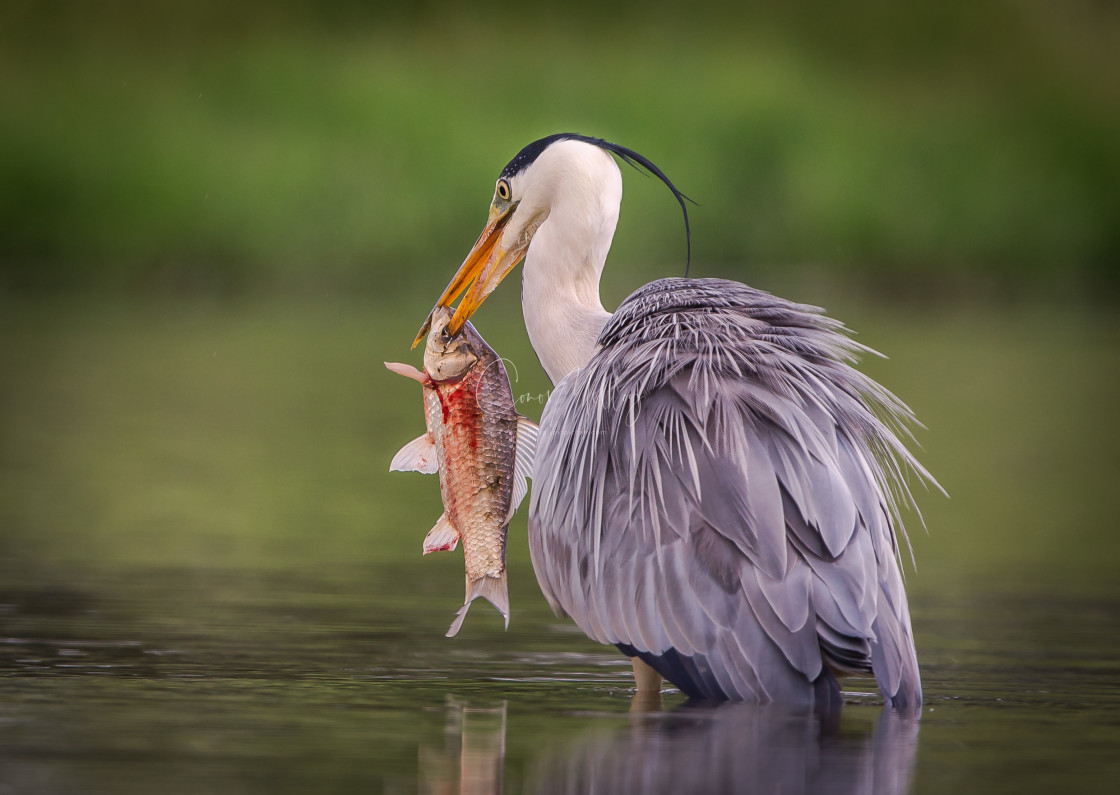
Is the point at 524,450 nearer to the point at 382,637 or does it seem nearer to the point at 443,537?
the point at 443,537

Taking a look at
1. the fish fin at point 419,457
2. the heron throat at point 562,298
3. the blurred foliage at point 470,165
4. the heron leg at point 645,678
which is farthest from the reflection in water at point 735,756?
the blurred foliage at point 470,165

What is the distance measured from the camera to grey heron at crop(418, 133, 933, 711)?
5660 mm

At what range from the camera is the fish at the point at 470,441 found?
6.33m

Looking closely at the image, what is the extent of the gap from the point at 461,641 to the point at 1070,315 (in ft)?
71.1

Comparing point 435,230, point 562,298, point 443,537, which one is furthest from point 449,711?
point 435,230

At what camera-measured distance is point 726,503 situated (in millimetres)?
5879

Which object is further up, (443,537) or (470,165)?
(470,165)

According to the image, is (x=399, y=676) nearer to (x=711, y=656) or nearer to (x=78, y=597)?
(x=711, y=656)

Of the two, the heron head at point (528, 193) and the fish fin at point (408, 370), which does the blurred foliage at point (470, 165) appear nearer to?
the heron head at point (528, 193)

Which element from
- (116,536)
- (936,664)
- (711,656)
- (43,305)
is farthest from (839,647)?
(43,305)

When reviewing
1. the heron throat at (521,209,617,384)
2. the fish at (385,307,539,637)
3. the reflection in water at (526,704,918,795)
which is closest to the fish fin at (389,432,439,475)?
the fish at (385,307,539,637)

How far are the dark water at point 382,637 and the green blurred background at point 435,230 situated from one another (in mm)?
80

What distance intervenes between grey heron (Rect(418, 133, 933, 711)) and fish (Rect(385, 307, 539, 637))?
0.52 feet

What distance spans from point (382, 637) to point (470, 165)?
3103 centimetres
